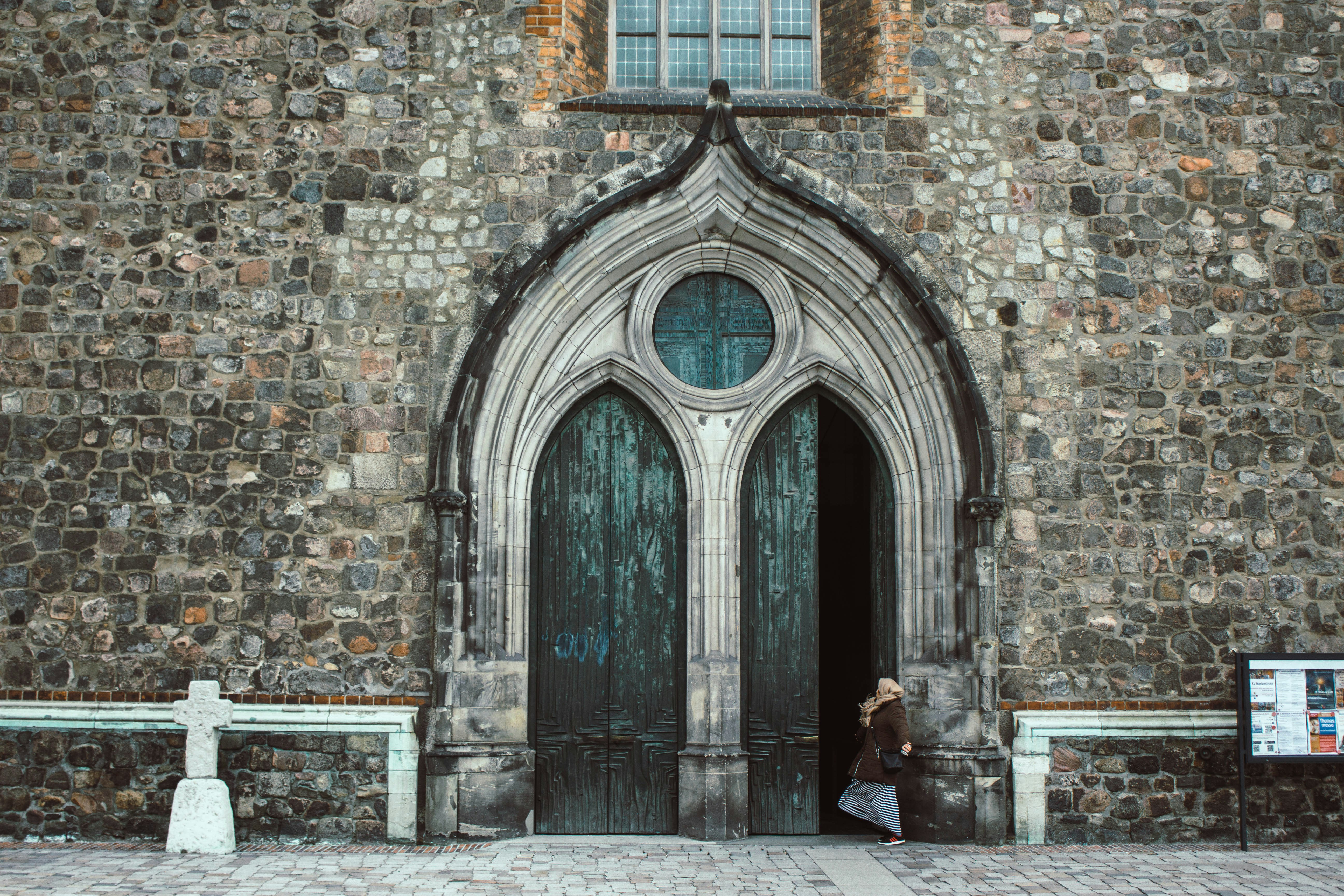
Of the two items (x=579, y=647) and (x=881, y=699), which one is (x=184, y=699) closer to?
(x=579, y=647)

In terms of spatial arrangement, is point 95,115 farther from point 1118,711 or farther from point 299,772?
point 1118,711

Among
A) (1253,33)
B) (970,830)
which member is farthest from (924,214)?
(970,830)

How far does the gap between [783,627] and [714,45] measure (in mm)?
4200

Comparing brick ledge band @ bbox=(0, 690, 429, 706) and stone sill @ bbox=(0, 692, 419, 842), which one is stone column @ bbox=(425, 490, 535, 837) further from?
brick ledge band @ bbox=(0, 690, 429, 706)

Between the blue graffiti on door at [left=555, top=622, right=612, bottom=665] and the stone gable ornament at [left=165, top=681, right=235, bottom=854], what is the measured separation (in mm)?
2050

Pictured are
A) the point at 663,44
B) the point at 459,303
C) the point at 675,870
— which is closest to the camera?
the point at 675,870

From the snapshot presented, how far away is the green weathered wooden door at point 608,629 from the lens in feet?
22.9

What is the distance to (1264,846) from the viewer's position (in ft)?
22.0

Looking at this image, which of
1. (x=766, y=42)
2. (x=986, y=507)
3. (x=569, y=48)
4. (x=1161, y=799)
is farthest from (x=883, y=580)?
(x=569, y=48)

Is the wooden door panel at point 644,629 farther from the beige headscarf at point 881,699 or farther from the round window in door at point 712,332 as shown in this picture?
the beige headscarf at point 881,699

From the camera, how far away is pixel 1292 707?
652 cm

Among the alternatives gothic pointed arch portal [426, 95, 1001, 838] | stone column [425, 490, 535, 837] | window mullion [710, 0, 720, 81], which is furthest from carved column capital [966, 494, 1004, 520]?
window mullion [710, 0, 720, 81]

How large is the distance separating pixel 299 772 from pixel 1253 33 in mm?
7984

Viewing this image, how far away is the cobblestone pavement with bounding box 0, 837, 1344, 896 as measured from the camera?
545cm
